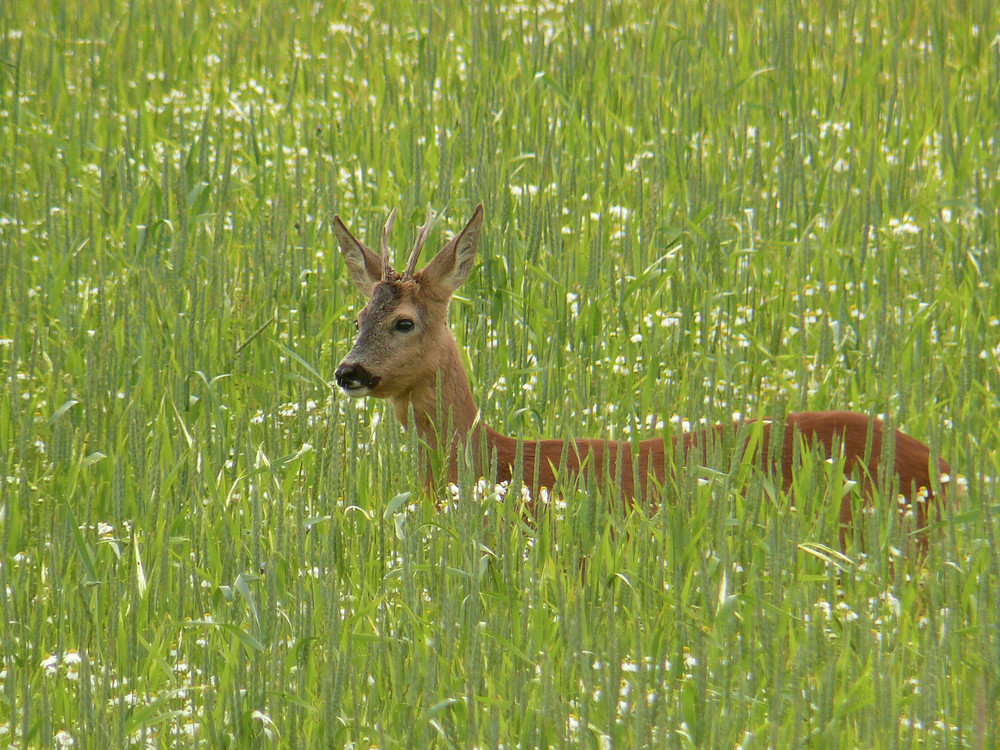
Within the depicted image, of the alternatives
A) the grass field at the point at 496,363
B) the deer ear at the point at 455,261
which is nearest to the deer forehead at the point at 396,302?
the deer ear at the point at 455,261

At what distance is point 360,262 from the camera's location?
5320 mm

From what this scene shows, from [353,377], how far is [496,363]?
0.72 m

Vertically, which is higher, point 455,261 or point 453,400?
point 455,261

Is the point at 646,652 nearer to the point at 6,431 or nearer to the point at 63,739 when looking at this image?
the point at 63,739

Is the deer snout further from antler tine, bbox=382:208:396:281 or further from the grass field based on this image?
antler tine, bbox=382:208:396:281

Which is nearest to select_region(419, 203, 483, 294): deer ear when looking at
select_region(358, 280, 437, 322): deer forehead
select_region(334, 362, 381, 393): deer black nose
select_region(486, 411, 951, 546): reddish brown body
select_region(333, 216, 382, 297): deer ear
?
select_region(358, 280, 437, 322): deer forehead

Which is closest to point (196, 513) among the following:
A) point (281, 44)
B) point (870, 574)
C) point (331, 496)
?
point (331, 496)

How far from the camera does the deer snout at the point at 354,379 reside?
4723 mm

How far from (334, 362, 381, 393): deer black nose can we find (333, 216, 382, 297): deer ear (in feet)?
1.75

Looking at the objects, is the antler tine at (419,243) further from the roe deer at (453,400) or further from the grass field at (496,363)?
the grass field at (496,363)

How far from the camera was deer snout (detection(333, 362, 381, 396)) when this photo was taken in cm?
472

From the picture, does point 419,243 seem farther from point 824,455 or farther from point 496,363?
point 824,455

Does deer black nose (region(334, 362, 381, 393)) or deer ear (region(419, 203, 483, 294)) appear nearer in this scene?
deer black nose (region(334, 362, 381, 393))

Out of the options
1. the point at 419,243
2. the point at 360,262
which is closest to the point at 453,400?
the point at 419,243
